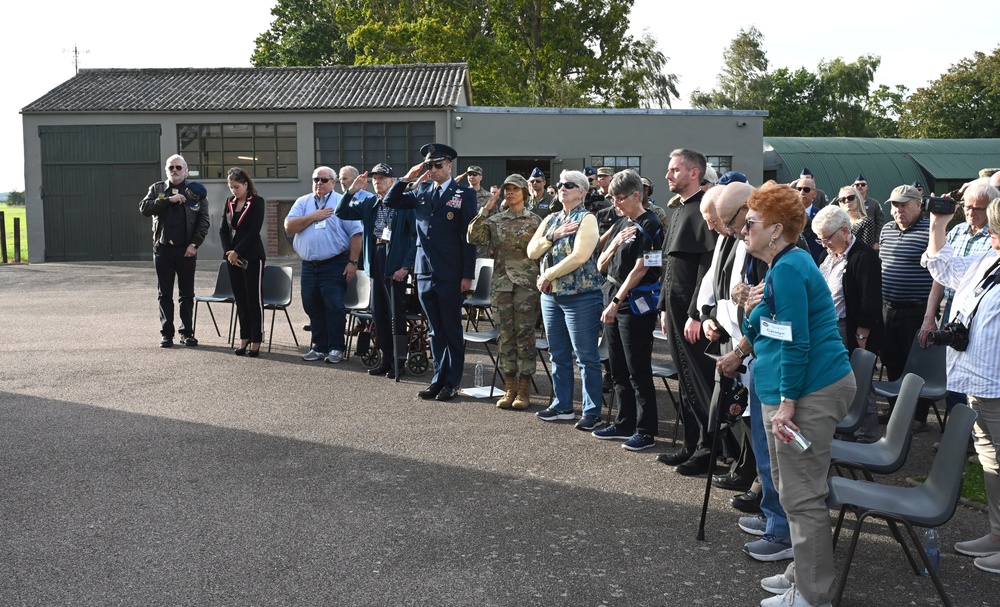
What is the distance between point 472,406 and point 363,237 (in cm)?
272

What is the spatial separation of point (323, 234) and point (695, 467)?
5884 mm

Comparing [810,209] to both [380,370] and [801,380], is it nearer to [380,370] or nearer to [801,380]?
[380,370]

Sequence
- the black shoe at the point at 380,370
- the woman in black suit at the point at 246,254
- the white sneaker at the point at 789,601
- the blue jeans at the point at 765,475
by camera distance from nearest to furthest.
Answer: the white sneaker at the point at 789,601 < the blue jeans at the point at 765,475 < the black shoe at the point at 380,370 < the woman in black suit at the point at 246,254

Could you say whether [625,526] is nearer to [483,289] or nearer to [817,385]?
[817,385]

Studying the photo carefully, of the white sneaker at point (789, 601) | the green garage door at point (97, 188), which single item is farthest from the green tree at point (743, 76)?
the white sneaker at point (789, 601)

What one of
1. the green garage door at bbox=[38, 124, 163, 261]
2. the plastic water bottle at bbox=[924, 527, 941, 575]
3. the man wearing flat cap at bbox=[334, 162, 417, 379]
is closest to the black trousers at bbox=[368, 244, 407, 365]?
the man wearing flat cap at bbox=[334, 162, 417, 379]

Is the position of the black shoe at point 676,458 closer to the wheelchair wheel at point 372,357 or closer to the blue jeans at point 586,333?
the blue jeans at point 586,333

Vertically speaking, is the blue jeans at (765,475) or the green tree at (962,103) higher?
the green tree at (962,103)

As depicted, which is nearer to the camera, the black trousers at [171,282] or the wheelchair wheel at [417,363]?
the wheelchair wheel at [417,363]

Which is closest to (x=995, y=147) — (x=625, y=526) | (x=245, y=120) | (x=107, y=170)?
(x=245, y=120)

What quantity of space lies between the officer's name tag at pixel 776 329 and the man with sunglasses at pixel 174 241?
912 centimetres

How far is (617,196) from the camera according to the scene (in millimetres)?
6902

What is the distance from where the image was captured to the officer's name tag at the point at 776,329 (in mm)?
3846

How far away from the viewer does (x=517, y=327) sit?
8.28m
